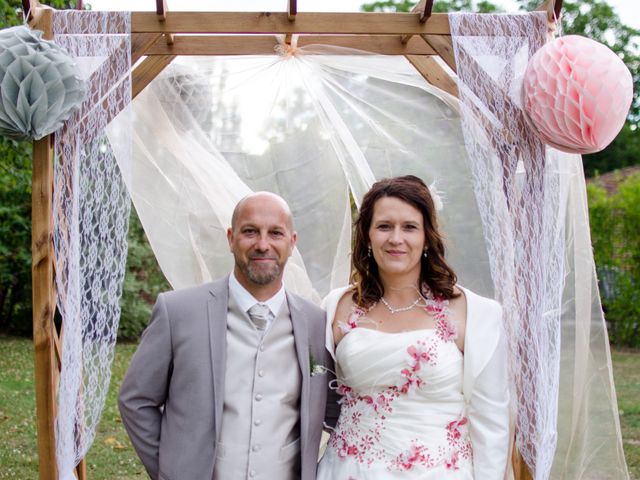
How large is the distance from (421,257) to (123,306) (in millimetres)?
8521

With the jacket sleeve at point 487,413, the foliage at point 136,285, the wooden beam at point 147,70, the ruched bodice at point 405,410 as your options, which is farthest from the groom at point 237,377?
the foliage at point 136,285

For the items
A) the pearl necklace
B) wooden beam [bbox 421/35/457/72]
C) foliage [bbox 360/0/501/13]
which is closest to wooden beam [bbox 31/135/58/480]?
the pearl necklace

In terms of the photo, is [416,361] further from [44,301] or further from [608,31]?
[608,31]

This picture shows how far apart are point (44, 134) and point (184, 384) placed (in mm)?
977

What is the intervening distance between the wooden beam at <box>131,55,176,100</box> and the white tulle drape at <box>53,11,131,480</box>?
0.54 metres

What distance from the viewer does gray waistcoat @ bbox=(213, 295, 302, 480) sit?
2.55 meters

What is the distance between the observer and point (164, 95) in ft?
13.0

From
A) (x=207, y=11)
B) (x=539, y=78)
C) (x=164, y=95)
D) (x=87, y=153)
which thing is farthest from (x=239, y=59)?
(x=539, y=78)

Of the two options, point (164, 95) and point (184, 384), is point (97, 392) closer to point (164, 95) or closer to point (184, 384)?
point (184, 384)

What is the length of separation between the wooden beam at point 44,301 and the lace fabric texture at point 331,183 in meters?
0.05

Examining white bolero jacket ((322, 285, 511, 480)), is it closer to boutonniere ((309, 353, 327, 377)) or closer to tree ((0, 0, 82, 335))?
boutonniere ((309, 353, 327, 377))

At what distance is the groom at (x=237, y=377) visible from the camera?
255cm

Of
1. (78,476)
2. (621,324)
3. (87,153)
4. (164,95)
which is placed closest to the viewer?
(87,153)

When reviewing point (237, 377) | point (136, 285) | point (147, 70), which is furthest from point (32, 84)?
point (136, 285)
